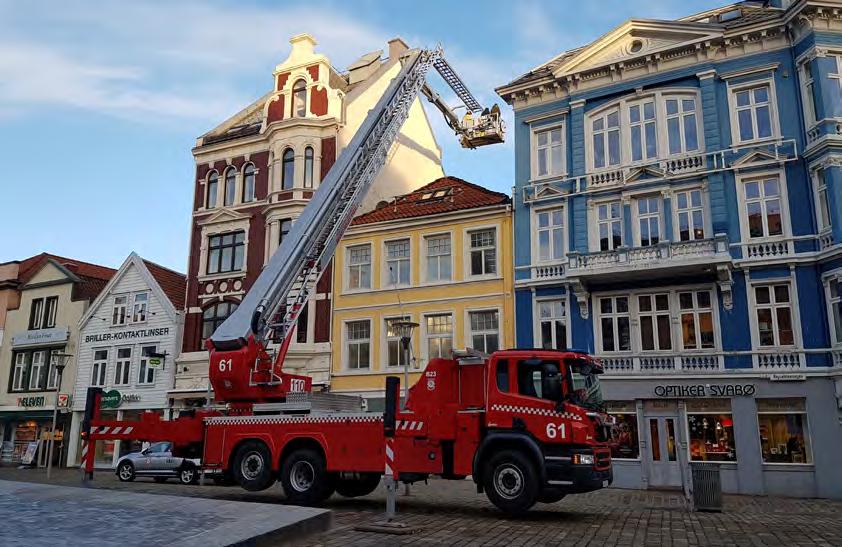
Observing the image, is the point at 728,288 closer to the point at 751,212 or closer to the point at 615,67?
the point at 751,212

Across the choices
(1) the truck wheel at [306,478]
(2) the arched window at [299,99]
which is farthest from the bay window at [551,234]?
(1) the truck wheel at [306,478]

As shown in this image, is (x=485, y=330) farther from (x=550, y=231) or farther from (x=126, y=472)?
(x=126, y=472)

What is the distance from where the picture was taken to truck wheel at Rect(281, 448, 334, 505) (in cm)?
1514

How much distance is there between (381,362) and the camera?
2895cm

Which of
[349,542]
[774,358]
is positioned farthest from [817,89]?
[349,542]

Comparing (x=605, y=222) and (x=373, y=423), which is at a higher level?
(x=605, y=222)

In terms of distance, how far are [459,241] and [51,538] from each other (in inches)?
870

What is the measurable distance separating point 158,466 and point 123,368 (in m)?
14.0

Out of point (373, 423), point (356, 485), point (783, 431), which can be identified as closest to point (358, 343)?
point (356, 485)

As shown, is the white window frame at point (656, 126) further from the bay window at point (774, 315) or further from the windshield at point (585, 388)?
the windshield at point (585, 388)

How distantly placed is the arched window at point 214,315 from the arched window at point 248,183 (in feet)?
17.1

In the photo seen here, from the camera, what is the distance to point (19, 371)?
38531 mm

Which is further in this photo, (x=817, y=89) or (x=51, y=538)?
(x=817, y=89)

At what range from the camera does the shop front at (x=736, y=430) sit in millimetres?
21234
